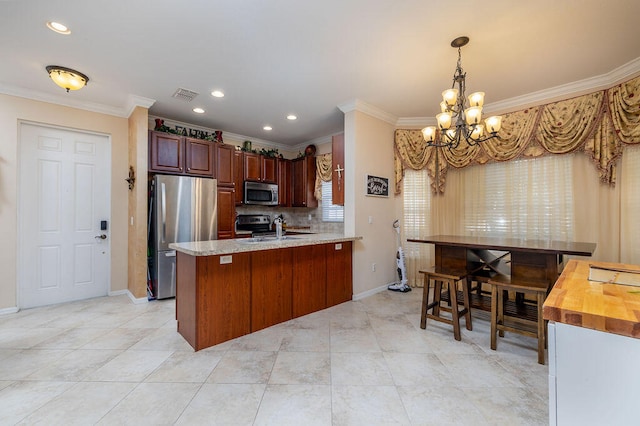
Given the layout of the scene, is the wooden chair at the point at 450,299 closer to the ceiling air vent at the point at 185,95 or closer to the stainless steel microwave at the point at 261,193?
the stainless steel microwave at the point at 261,193

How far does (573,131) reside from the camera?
312 cm

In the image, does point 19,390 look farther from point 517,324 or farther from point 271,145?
point 271,145

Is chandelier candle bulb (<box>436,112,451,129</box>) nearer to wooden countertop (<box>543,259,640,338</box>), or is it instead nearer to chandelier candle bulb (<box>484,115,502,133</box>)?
chandelier candle bulb (<box>484,115,502,133</box>)

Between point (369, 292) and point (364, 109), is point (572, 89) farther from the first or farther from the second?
point (369, 292)

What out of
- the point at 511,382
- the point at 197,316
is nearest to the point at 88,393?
the point at 197,316

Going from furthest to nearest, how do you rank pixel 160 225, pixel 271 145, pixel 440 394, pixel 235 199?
pixel 271 145 < pixel 235 199 < pixel 160 225 < pixel 440 394

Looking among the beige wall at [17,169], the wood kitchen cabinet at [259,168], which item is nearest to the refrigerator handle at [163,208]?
the beige wall at [17,169]

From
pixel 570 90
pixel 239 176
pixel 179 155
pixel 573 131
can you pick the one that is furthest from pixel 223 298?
pixel 570 90

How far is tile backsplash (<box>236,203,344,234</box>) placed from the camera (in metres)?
5.49

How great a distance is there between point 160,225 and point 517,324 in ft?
14.6

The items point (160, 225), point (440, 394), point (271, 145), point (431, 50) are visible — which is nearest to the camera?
point (440, 394)

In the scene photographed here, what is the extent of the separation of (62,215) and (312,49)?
3.98m

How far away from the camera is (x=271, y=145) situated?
5.88 metres

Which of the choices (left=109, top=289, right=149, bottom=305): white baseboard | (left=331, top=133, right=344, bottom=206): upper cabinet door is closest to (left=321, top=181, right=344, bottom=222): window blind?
(left=331, top=133, right=344, bottom=206): upper cabinet door
